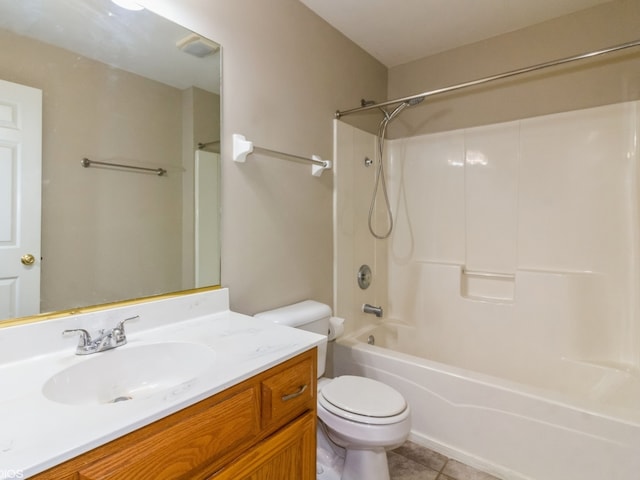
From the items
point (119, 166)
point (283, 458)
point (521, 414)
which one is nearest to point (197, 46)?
point (119, 166)

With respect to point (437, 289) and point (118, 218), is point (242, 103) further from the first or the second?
point (437, 289)

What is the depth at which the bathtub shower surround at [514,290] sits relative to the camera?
4.94 ft

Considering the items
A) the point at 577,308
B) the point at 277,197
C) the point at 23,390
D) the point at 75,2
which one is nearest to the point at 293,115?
the point at 277,197

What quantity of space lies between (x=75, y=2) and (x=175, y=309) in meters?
1.07

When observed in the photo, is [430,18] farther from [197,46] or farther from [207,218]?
[207,218]

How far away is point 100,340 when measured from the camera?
1020 mm

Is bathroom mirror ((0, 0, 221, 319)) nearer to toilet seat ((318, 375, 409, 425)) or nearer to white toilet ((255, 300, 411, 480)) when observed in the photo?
white toilet ((255, 300, 411, 480))

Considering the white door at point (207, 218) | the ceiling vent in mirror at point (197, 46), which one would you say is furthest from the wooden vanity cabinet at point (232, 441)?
the ceiling vent in mirror at point (197, 46)

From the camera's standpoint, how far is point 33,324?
0.96 meters

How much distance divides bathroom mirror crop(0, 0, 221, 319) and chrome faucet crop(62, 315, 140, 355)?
0.11m

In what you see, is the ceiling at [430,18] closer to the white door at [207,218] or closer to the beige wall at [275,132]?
the beige wall at [275,132]

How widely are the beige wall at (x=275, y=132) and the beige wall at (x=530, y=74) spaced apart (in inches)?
26.8

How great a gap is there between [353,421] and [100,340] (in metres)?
0.93

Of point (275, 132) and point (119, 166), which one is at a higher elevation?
point (275, 132)
